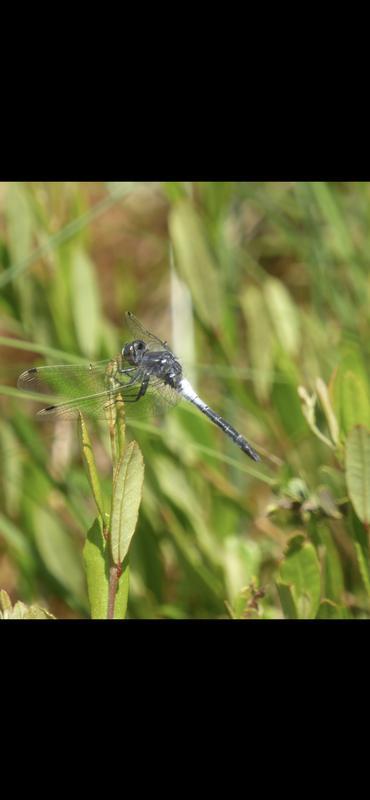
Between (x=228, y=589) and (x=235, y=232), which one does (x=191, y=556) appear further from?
(x=235, y=232)

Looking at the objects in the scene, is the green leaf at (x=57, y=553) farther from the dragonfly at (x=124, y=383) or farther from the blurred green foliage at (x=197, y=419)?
the dragonfly at (x=124, y=383)

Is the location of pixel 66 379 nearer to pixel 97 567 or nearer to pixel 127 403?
pixel 127 403

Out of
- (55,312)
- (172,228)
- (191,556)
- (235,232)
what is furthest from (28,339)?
(235,232)

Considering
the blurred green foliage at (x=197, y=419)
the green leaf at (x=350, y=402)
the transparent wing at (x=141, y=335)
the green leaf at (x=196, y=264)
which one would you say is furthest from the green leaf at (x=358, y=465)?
the green leaf at (x=196, y=264)

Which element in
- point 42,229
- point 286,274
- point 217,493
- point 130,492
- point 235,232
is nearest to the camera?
point 130,492

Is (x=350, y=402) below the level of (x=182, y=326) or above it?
below

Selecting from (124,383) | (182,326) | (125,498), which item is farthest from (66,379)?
(182,326)

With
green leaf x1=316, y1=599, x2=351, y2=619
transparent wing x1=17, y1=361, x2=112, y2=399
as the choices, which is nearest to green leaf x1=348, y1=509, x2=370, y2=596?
green leaf x1=316, y1=599, x2=351, y2=619

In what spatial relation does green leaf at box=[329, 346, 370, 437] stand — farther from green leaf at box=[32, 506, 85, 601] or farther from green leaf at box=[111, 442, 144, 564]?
green leaf at box=[32, 506, 85, 601]

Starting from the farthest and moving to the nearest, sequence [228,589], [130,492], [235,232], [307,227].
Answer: [235,232] < [307,227] < [228,589] < [130,492]
